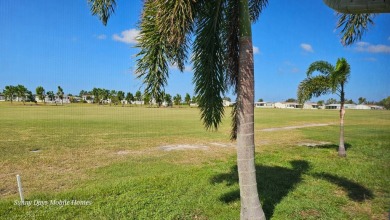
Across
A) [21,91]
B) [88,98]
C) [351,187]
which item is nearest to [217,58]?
[351,187]

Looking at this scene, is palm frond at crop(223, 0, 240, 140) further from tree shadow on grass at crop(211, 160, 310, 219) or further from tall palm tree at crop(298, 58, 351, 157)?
tall palm tree at crop(298, 58, 351, 157)

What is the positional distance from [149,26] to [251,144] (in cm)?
279

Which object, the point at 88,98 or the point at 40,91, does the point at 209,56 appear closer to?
the point at 40,91

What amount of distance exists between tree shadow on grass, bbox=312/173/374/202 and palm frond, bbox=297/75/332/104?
5.02 metres

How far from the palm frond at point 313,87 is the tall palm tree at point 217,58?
9.74 m

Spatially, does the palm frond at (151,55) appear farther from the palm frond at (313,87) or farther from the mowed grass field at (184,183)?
the palm frond at (313,87)

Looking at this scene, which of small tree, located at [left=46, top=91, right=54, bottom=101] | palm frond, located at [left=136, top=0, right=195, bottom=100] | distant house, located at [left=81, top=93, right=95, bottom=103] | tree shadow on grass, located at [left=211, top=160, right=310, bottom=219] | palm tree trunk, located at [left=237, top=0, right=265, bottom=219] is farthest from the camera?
distant house, located at [left=81, top=93, right=95, bottom=103]

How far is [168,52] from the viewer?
→ 14.8ft

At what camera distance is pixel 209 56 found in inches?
191

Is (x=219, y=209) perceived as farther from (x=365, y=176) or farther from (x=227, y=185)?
(x=365, y=176)

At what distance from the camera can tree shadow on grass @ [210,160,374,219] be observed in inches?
293

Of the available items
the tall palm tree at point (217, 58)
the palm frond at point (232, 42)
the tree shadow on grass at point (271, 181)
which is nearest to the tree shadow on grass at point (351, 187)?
the tree shadow on grass at point (271, 181)

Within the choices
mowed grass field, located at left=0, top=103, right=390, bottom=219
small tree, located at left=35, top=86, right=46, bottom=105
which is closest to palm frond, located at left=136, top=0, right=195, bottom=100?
mowed grass field, located at left=0, top=103, right=390, bottom=219

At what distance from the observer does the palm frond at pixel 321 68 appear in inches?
530
